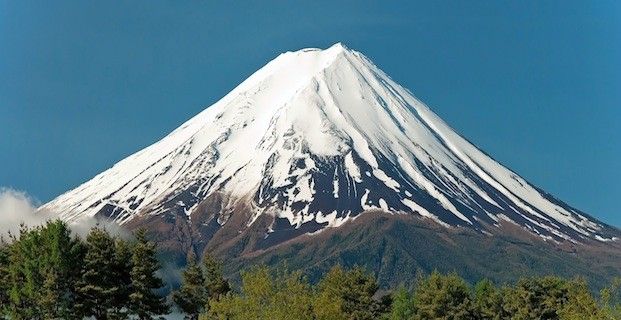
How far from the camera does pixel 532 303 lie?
8538cm

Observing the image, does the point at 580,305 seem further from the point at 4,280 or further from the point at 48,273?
the point at 4,280

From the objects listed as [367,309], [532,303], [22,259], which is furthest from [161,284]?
[532,303]

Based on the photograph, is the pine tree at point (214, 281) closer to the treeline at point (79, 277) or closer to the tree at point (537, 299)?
the treeline at point (79, 277)

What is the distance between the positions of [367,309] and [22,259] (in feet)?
94.0

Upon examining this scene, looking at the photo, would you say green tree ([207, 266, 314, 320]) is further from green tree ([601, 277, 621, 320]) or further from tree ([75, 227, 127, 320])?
green tree ([601, 277, 621, 320])

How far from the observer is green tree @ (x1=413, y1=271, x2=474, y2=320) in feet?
274

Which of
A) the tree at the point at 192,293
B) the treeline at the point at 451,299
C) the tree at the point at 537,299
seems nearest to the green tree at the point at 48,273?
the tree at the point at 192,293

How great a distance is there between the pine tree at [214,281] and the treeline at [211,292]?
74mm

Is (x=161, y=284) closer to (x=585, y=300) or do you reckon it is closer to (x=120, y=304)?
(x=120, y=304)

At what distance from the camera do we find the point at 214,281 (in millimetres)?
78938

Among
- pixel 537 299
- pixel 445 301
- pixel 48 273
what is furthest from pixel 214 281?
pixel 537 299

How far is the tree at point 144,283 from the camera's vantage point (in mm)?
65500

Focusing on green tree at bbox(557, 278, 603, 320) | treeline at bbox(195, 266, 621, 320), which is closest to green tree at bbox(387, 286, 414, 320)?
treeline at bbox(195, 266, 621, 320)

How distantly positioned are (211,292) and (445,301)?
729 inches
